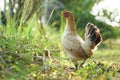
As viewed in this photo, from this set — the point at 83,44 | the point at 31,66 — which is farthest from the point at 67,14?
the point at 31,66

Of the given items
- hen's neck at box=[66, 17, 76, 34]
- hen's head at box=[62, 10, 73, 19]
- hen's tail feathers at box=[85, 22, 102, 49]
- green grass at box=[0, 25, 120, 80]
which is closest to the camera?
green grass at box=[0, 25, 120, 80]

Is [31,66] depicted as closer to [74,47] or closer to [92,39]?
[74,47]

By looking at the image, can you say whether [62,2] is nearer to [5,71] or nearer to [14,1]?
[14,1]

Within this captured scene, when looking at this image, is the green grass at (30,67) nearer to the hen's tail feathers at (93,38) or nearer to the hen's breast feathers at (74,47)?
the hen's breast feathers at (74,47)

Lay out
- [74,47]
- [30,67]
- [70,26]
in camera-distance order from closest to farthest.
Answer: [30,67]
[74,47]
[70,26]

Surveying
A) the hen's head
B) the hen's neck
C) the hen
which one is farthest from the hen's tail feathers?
the hen's head

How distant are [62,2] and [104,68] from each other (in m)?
11.0

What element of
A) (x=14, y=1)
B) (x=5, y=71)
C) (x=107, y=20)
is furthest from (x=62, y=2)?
(x=5, y=71)

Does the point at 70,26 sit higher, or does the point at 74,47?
the point at 70,26

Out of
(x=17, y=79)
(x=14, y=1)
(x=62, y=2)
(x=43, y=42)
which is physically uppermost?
(x=62, y=2)

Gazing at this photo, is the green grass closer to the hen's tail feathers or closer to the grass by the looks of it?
the grass

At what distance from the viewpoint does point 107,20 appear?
624 inches

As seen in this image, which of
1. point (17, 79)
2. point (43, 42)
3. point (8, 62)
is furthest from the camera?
point (43, 42)

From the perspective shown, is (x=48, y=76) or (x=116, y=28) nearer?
(x=48, y=76)
